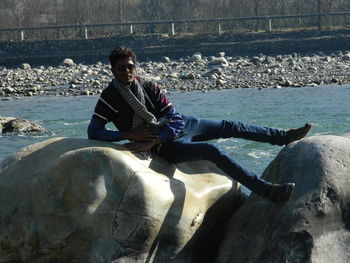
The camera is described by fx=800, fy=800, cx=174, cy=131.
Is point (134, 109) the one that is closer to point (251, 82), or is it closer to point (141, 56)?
point (251, 82)

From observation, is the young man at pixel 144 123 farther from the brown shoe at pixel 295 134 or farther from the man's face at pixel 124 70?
the brown shoe at pixel 295 134

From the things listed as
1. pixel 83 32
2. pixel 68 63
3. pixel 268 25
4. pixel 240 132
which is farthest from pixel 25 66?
pixel 240 132

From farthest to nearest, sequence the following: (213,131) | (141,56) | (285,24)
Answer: (285,24) → (141,56) → (213,131)

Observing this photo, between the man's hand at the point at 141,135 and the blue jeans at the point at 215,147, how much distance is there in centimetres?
18

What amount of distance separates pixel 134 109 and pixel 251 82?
22091mm

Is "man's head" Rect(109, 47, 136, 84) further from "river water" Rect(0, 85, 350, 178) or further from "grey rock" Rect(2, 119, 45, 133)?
"grey rock" Rect(2, 119, 45, 133)

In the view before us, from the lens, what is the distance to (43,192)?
5105mm

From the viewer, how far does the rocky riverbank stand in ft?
87.3

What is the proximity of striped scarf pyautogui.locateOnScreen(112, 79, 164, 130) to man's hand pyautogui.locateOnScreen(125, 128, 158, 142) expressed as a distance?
6cm

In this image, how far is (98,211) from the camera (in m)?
4.97

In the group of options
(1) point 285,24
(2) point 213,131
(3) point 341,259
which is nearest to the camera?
(3) point 341,259

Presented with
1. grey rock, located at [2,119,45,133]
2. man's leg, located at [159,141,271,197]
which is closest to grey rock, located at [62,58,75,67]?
grey rock, located at [2,119,45,133]

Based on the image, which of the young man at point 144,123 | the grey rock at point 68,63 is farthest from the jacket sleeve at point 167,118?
the grey rock at point 68,63

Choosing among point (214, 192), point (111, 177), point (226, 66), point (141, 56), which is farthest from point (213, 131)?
point (141, 56)
